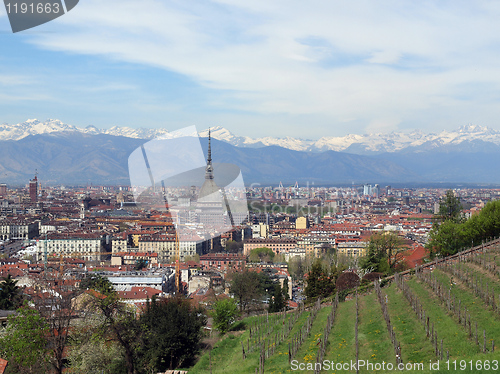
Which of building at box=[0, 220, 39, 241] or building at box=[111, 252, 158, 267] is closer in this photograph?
building at box=[111, 252, 158, 267]

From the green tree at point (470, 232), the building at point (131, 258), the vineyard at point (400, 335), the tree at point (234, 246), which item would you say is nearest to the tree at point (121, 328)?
the vineyard at point (400, 335)

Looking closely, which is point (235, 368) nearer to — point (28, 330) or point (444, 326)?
point (444, 326)

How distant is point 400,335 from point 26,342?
533cm

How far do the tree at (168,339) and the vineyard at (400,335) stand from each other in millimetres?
480

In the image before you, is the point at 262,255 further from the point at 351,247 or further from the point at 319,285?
the point at 319,285

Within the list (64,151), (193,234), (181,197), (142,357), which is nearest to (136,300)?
(142,357)

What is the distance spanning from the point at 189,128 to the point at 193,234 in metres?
24.1

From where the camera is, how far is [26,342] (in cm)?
816

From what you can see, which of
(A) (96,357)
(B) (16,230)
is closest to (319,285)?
(A) (96,357)

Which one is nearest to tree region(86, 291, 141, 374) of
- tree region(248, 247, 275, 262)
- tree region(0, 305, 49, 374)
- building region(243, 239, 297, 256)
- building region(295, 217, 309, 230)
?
tree region(0, 305, 49, 374)

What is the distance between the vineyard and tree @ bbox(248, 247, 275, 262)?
72.1ft

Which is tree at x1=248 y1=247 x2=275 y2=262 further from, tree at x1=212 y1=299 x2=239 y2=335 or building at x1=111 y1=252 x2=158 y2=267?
tree at x1=212 y1=299 x2=239 y2=335

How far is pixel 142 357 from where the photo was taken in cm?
903

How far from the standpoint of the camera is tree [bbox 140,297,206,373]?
352 inches
